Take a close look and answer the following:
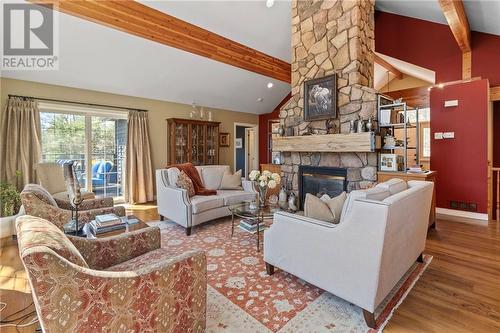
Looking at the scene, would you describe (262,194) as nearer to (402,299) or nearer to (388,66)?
(402,299)

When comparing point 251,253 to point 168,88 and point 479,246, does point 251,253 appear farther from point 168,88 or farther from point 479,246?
point 168,88

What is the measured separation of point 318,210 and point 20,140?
4940 mm

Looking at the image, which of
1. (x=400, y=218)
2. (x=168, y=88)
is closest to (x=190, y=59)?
(x=168, y=88)

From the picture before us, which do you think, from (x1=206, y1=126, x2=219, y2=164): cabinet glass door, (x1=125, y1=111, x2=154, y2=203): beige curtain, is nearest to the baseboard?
(x1=206, y1=126, x2=219, y2=164): cabinet glass door

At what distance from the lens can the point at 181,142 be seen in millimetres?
6137

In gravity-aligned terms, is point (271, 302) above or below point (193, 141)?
below

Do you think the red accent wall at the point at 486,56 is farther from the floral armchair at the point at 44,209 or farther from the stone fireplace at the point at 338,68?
the floral armchair at the point at 44,209

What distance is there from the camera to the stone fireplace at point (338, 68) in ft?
12.8

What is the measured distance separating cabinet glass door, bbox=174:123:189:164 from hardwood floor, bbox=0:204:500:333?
3.46 metres

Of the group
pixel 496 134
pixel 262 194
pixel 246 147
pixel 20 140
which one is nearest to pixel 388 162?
pixel 262 194

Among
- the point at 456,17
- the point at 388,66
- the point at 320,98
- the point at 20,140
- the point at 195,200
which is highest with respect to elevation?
the point at 388,66

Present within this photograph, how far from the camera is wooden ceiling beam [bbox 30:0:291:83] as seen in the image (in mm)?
3283

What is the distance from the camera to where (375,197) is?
173 cm

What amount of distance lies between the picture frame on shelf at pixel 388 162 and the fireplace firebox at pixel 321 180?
57 cm
